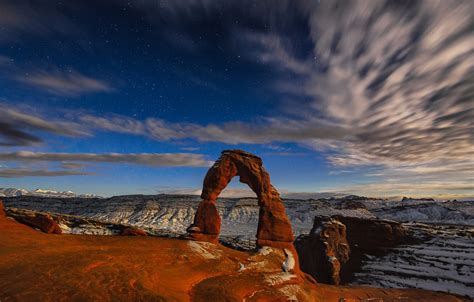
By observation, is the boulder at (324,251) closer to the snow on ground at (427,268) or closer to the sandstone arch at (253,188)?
the snow on ground at (427,268)

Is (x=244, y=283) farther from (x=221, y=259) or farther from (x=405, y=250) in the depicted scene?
(x=405, y=250)

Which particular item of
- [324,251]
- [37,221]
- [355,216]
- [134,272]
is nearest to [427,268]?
[324,251]

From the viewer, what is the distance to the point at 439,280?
40.0 meters

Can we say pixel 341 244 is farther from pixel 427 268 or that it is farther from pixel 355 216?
pixel 355 216

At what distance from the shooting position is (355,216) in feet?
343

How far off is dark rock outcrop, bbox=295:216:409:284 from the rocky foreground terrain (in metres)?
0.80

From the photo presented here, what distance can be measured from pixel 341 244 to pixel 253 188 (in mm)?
27535

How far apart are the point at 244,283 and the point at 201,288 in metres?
3.51

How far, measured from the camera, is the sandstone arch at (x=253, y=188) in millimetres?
25922

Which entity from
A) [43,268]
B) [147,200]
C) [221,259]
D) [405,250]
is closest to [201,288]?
[221,259]

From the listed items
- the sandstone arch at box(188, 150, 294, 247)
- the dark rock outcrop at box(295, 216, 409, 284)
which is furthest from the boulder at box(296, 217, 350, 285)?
the sandstone arch at box(188, 150, 294, 247)

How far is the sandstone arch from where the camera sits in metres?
25.9

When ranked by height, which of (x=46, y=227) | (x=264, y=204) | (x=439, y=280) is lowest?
(x=439, y=280)

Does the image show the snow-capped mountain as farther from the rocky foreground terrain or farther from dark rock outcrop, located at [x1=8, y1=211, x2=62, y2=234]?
dark rock outcrop, located at [x1=8, y1=211, x2=62, y2=234]
